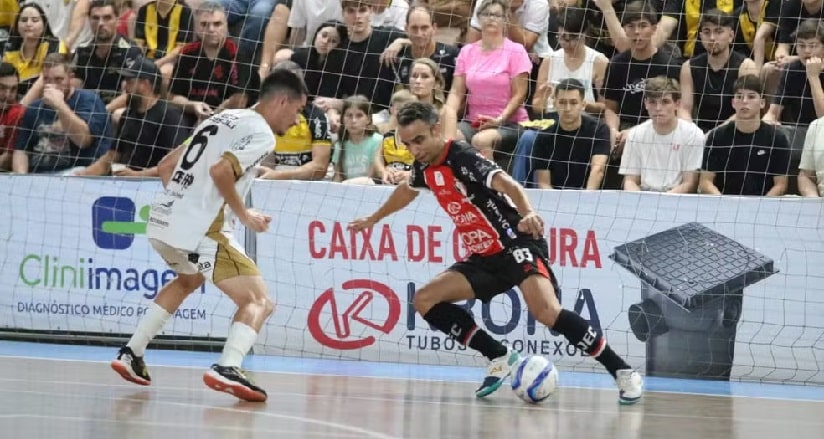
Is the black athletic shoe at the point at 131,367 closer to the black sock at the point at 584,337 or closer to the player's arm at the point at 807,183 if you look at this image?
the black sock at the point at 584,337

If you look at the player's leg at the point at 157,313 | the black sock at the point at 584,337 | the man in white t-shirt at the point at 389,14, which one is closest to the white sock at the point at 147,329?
the player's leg at the point at 157,313

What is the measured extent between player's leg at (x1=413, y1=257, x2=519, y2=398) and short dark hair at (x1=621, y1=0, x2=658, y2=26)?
16.3 ft

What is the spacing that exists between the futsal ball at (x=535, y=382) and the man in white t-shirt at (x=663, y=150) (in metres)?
3.77

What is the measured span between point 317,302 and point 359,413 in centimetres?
454

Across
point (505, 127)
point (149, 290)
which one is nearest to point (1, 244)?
point (149, 290)

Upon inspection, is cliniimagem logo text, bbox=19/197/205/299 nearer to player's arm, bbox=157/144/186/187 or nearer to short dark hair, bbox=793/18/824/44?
player's arm, bbox=157/144/186/187

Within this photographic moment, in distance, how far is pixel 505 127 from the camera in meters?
13.7

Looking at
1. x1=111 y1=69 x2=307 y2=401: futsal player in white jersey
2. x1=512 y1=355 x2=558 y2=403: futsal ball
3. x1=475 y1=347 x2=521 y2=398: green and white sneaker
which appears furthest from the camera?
x1=475 y1=347 x2=521 y2=398: green and white sneaker

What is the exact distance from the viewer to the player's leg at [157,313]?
9.27 meters

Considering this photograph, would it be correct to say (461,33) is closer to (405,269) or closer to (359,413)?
(405,269)

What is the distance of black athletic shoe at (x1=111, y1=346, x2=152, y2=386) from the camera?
935 centimetres

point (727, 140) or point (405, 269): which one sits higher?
point (727, 140)

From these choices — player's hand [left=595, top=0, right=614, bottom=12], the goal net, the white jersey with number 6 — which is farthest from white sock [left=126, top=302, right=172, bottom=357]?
player's hand [left=595, top=0, right=614, bottom=12]

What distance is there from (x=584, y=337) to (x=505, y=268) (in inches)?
28.4
